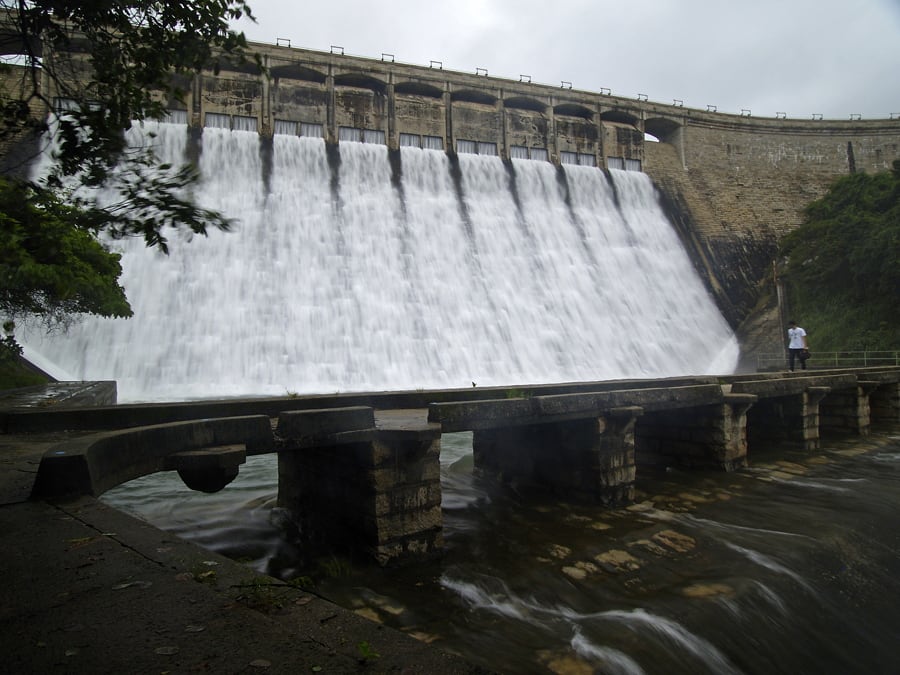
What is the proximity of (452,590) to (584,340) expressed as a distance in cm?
1805

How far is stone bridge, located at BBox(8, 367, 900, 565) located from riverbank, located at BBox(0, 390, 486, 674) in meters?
1.04

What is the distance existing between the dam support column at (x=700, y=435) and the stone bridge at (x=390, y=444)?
2 centimetres

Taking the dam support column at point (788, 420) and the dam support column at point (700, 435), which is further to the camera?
the dam support column at point (788, 420)

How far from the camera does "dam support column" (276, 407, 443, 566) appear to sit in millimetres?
5695

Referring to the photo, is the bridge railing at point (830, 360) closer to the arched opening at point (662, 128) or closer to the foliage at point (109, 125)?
the arched opening at point (662, 128)

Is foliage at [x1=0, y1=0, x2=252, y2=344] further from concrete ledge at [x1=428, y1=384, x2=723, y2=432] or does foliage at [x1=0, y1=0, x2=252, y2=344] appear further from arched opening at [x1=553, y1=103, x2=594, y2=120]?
arched opening at [x1=553, y1=103, x2=594, y2=120]

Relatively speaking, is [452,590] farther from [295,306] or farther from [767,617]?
[295,306]

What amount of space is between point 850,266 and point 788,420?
18213 mm

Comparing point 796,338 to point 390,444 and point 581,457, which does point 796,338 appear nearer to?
Answer: point 581,457

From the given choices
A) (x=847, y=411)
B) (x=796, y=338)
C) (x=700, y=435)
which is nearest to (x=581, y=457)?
(x=700, y=435)

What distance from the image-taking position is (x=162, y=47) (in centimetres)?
400

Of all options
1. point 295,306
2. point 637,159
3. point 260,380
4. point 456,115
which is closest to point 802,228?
point 637,159

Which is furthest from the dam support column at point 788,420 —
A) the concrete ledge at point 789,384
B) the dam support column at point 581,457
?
the dam support column at point 581,457

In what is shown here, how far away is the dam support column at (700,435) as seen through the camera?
33.9 ft
